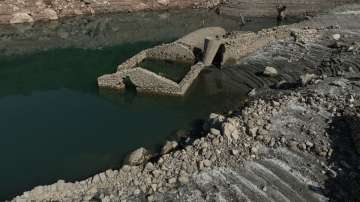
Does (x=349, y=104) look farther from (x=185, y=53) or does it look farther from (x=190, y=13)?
(x=190, y=13)

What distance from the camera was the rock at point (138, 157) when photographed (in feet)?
69.6

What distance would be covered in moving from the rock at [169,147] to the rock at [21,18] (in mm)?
29499

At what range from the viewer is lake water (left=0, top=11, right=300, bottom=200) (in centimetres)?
2238

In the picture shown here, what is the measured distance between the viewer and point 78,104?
2852 cm

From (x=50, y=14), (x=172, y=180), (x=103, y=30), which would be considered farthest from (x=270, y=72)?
(x=50, y=14)

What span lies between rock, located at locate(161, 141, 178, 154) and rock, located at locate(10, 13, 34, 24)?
2950cm

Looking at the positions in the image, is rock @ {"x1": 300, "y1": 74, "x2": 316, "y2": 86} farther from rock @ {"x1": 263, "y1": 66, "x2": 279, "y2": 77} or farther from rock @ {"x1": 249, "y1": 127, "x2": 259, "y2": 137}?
rock @ {"x1": 249, "y1": 127, "x2": 259, "y2": 137}

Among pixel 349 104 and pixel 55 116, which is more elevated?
pixel 349 104

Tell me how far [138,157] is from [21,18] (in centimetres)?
2985

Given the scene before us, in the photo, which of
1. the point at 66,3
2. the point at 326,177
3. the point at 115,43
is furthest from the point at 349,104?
the point at 66,3

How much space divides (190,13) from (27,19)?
1671 centimetres

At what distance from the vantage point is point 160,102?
28016mm

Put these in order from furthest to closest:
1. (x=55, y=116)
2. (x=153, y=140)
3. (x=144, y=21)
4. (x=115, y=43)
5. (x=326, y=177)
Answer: (x=144, y=21) < (x=115, y=43) < (x=55, y=116) < (x=153, y=140) < (x=326, y=177)

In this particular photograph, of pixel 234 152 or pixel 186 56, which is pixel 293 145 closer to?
pixel 234 152
